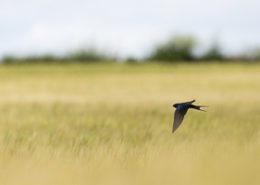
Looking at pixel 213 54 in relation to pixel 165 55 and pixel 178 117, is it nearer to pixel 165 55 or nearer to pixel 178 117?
pixel 165 55

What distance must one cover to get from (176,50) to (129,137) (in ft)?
44.8

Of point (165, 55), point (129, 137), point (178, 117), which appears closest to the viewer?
point (178, 117)

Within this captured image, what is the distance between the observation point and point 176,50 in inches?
730

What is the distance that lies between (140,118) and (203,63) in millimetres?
11479

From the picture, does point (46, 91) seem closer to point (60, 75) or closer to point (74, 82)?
point (74, 82)

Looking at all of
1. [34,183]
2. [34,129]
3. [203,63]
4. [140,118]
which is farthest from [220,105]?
[203,63]

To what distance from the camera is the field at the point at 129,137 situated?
122 inches

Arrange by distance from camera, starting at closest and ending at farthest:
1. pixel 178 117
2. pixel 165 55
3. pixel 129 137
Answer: pixel 178 117
pixel 129 137
pixel 165 55

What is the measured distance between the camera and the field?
310 centimetres

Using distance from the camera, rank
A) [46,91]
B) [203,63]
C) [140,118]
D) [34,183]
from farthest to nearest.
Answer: [203,63] < [46,91] < [140,118] < [34,183]

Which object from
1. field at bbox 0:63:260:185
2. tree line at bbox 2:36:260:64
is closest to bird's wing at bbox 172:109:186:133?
field at bbox 0:63:260:185

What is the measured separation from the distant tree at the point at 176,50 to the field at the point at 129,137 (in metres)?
4.92

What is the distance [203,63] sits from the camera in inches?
699

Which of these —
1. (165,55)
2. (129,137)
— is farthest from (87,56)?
(129,137)
